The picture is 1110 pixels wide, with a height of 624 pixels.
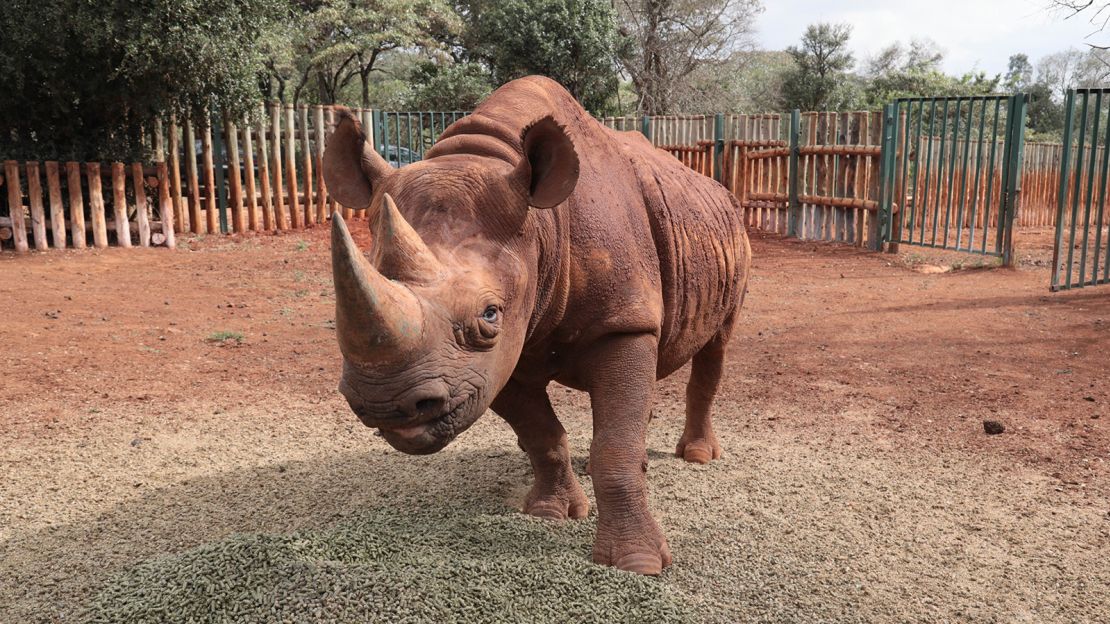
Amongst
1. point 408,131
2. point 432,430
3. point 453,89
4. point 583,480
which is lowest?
point 583,480

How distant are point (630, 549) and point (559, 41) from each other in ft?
80.0

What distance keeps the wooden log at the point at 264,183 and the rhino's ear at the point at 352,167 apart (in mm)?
12487

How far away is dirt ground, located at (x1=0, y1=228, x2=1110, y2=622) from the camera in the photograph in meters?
3.28

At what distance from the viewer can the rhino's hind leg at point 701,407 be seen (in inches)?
202

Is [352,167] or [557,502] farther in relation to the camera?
[557,502]

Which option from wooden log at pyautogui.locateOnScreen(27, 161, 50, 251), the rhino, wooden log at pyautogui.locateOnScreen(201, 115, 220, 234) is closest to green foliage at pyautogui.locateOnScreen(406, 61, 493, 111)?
wooden log at pyautogui.locateOnScreen(201, 115, 220, 234)

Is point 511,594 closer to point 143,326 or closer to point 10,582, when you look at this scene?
point 10,582

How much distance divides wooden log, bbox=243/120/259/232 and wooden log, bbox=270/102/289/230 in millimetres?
398

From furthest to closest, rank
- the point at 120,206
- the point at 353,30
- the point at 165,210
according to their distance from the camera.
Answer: the point at 353,30, the point at 165,210, the point at 120,206

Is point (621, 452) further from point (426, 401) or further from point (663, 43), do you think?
point (663, 43)

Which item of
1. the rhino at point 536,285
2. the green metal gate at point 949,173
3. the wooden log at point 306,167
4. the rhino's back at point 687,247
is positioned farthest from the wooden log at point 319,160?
the rhino at point 536,285

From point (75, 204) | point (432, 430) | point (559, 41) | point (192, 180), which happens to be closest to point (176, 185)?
point (192, 180)

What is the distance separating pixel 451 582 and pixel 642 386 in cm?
108

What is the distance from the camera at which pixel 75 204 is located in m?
12.6
